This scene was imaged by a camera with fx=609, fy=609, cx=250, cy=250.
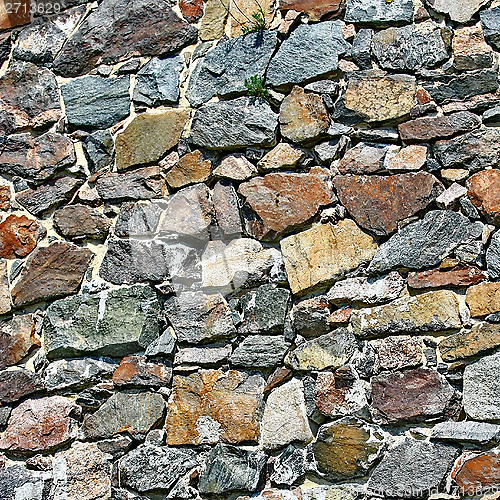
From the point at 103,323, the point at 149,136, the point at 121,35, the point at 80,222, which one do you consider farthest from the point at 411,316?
the point at 121,35

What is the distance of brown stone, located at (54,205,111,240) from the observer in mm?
2896

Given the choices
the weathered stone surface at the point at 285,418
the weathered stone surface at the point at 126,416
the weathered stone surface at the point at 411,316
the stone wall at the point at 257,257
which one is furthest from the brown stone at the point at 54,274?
the weathered stone surface at the point at 411,316

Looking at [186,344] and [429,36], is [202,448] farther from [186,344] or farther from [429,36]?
[429,36]

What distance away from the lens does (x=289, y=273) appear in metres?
2.58

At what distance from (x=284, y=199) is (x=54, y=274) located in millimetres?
1159

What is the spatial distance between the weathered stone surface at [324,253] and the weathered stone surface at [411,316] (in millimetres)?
200

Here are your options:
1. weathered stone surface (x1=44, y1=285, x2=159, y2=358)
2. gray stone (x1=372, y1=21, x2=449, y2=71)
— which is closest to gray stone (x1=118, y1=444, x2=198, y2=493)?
weathered stone surface (x1=44, y1=285, x2=159, y2=358)

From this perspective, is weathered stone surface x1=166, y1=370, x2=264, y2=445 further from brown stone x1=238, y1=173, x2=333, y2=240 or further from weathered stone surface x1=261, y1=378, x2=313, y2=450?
brown stone x1=238, y1=173, x2=333, y2=240

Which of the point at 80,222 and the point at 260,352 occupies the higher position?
the point at 80,222

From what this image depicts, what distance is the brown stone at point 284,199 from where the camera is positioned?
2.60 metres

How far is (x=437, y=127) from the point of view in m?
2.46

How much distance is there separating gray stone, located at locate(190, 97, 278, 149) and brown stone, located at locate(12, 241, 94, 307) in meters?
0.78

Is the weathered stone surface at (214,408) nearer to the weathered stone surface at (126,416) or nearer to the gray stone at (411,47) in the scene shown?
the weathered stone surface at (126,416)

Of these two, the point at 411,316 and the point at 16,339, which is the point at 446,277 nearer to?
the point at 411,316
